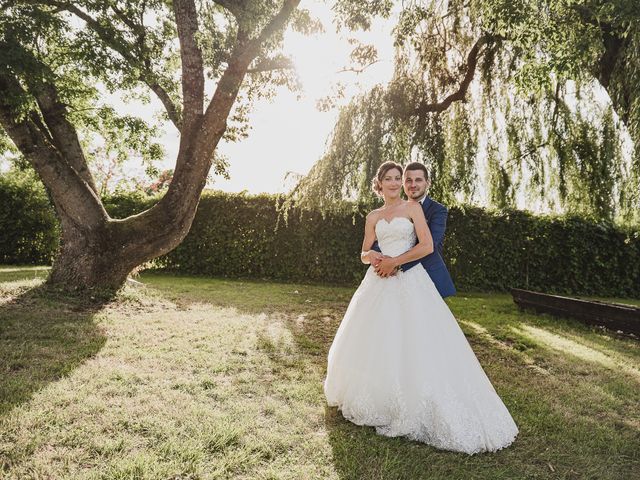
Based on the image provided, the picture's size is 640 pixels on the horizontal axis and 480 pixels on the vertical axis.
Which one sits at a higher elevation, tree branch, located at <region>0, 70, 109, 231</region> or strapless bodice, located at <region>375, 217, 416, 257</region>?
tree branch, located at <region>0, 70, 109, 231</region>

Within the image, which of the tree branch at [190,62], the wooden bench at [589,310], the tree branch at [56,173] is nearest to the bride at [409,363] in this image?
the wooden bench at [589,310]

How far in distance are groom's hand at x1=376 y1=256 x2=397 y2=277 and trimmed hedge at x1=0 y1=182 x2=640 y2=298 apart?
30.4ft

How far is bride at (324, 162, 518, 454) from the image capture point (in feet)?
10.9

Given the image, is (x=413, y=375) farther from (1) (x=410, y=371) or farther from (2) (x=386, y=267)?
(2) (x=386, y=267)

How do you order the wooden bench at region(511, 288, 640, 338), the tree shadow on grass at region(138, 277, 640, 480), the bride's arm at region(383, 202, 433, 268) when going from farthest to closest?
the wooden bench at region(511, 288, 640, 338) → the bride's arm at region(383, 202, 433, 268) → the tree shadow on grass at region(138, 277, 640, 480)

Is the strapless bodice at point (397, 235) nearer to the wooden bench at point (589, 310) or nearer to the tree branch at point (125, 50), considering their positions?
the wooden bench at point (589, 310)

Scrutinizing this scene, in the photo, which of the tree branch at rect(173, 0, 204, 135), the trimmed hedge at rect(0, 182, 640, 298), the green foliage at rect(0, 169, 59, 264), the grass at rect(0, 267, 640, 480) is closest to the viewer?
the grass at rect(0, 267, 640, 480)

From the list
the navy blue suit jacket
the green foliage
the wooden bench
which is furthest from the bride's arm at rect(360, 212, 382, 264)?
the green foliage

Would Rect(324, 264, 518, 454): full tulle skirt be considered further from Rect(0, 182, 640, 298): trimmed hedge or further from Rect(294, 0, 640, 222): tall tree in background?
Rect(0, 182, 640, 298): trimmed hedge

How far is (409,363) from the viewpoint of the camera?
3.51m

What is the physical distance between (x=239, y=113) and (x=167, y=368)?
27.7 feet

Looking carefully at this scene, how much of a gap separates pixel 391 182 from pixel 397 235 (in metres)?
0.50

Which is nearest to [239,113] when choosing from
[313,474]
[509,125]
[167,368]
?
[509,125]

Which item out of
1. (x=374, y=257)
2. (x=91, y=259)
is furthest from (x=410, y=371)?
(x=91, y=259)
